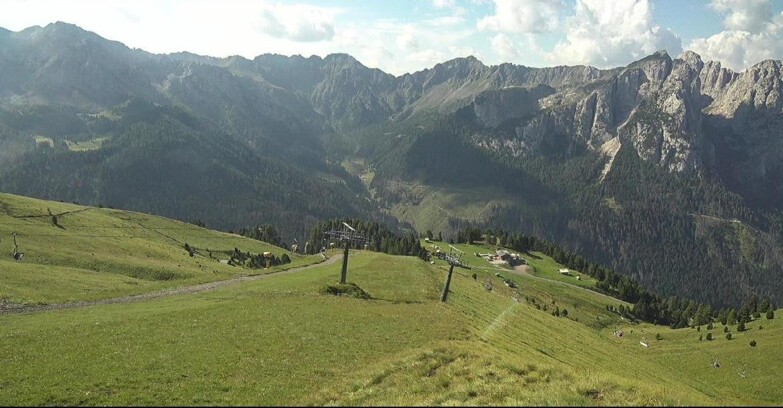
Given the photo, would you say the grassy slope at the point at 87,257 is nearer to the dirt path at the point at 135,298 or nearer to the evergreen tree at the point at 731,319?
the dirt path at the point at 135,298

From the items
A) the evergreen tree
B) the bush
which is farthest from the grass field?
the evergreen tree

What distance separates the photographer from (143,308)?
167 feet

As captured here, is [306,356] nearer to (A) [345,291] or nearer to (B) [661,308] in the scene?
(A) [345,291]

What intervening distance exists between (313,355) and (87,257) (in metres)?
66.6

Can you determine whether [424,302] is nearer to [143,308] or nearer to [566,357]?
[566,357]

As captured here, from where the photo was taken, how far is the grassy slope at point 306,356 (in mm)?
23766

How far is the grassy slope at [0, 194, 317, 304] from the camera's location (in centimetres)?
5841

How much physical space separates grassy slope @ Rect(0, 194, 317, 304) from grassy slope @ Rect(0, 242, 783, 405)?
10720 millimetres

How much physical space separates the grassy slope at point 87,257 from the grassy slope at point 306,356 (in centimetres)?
1072

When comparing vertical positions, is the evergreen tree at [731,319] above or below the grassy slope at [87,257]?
below

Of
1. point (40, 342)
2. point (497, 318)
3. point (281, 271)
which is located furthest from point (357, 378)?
point (281, 271)

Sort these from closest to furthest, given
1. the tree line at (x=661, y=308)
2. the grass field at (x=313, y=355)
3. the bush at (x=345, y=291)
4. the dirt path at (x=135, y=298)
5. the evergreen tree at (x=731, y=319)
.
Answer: the grass field at (x=313, y=355) < the dirt path at (x=135, y=298) < the bush at (x=345, y=291) < the evergreen tree at (x=731, y=319) < the tree line at (x=661, y=308)

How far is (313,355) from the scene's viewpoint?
109 ft

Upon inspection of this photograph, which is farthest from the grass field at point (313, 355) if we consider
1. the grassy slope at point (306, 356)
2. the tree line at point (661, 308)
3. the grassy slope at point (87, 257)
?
the tree line at point (661, 308)
